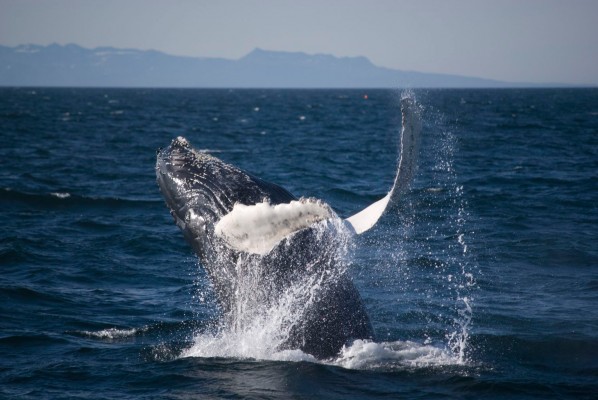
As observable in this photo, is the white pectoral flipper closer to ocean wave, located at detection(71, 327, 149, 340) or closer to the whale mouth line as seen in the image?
the whale mouth line

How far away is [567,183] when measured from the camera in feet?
81.4

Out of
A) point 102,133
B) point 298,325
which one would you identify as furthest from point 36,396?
A: point 102,133

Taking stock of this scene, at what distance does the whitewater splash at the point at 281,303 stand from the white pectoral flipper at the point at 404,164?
0.15ft

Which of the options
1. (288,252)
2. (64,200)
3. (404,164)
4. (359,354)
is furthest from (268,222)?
(64,200)

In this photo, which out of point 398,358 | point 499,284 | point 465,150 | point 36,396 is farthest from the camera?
point 465,150

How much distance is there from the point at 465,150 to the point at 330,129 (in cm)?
2115

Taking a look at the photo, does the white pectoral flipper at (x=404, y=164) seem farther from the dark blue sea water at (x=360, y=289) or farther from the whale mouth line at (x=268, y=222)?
the dark blue sea water at (x=360, y=289)

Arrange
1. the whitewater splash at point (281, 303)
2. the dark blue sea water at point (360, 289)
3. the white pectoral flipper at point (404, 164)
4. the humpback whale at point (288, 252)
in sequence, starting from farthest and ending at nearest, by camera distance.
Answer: the dark blue sea water at point (360, 289)
the humpback whale at point (288, 252)
the white pectoral flipper at point (404, 164)
the whitewater splash at point (281, 303)

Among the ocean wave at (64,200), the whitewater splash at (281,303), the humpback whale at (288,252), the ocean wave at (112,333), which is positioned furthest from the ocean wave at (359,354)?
the ocean wave at (64,200)

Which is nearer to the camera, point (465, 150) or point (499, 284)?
point (499, 284)

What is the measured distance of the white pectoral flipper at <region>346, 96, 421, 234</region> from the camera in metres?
7.62

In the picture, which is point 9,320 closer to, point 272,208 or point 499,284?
point 272,208

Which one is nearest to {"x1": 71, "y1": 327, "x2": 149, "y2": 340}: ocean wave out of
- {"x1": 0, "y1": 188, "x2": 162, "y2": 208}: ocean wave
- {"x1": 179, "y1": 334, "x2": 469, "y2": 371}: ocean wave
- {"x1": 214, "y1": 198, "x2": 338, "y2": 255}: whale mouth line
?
{"x1": 179, "y1": 334, "x2": 469, "y2": 371}: ocean wave

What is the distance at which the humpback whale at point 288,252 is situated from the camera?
787 centimetres
